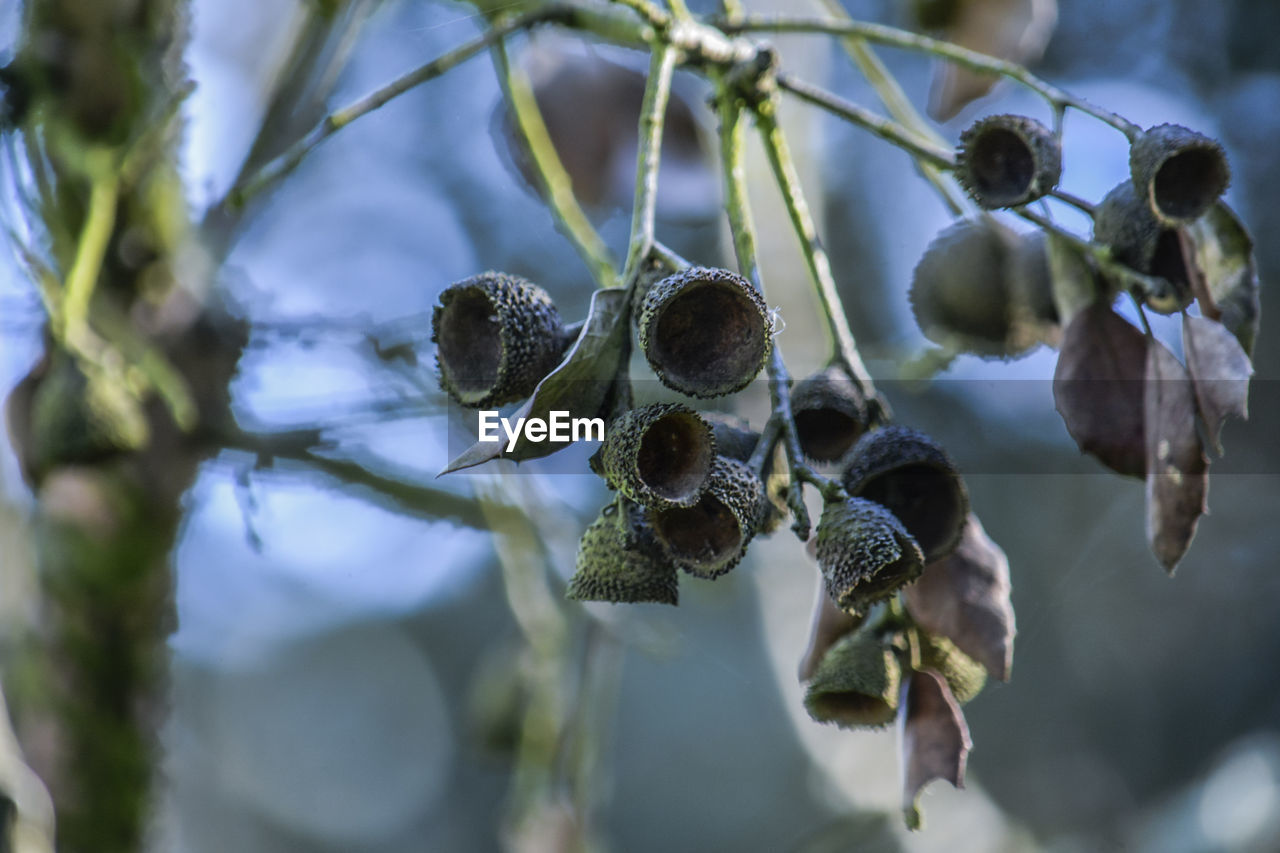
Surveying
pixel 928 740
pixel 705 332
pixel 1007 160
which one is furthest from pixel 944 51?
pixel 928 740

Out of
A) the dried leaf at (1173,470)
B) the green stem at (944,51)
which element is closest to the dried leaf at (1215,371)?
the dried leaf at (1173,470)

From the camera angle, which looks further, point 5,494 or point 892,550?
point 5,494

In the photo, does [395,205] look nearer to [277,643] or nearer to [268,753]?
[277,643]

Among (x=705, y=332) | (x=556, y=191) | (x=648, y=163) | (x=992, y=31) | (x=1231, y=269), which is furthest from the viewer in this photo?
(x=992, y=31)

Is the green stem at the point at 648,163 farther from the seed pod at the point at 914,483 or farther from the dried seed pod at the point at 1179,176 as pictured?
the dried seed pod at the point at 1179,176

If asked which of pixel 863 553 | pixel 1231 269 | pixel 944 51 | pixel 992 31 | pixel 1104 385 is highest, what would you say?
pixel 992 31

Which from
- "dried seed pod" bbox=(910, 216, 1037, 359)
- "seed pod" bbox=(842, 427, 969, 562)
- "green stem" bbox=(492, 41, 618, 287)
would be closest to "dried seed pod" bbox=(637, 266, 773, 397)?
"seed pod" bbox=(842, 427, 969, 562)

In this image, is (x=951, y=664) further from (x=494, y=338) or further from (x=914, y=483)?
(x=494, y=338)

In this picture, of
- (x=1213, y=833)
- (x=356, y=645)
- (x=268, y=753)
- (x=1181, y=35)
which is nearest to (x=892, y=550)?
(x=1213, y=833)
